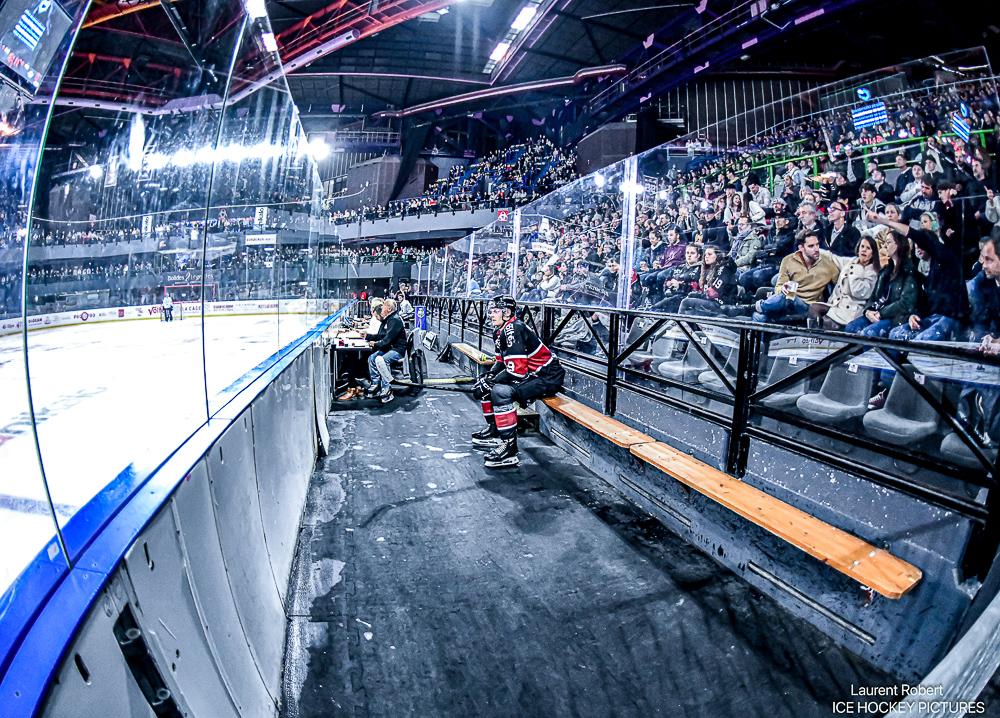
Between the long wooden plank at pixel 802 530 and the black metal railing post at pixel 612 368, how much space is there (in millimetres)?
1503

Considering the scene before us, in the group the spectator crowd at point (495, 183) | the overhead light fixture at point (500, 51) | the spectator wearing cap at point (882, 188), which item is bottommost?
the spectator wearing cap at point (882, 188)

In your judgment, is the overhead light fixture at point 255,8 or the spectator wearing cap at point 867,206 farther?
the spectator wearing cap at point 867,206

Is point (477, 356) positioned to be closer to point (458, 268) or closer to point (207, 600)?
point (207, 600)

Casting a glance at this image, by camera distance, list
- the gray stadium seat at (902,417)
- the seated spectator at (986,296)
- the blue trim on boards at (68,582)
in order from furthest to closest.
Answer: the seated spectator at (986,296)
the gray stadium seat at (902,417)
the blue trim on boards at (68,582)

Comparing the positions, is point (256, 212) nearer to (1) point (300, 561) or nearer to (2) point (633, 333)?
(1) point (300, 561)

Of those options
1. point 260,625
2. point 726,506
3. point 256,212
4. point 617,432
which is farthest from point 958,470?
point 256,212

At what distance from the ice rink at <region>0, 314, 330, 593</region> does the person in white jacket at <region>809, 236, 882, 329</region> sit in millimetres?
4158

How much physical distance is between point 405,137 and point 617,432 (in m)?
35.6

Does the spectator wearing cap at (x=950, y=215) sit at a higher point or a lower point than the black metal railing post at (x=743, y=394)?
higher

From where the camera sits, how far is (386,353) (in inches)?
302

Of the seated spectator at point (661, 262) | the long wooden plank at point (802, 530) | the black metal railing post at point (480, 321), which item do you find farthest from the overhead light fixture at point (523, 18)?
the long wooden plank at point (802, 530)

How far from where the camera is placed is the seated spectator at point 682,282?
5.35m

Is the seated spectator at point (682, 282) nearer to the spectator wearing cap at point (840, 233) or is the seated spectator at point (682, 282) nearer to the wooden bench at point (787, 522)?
the spectator wearing cap at point (840, 233)

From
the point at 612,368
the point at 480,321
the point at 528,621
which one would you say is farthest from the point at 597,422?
the point at 480,321
